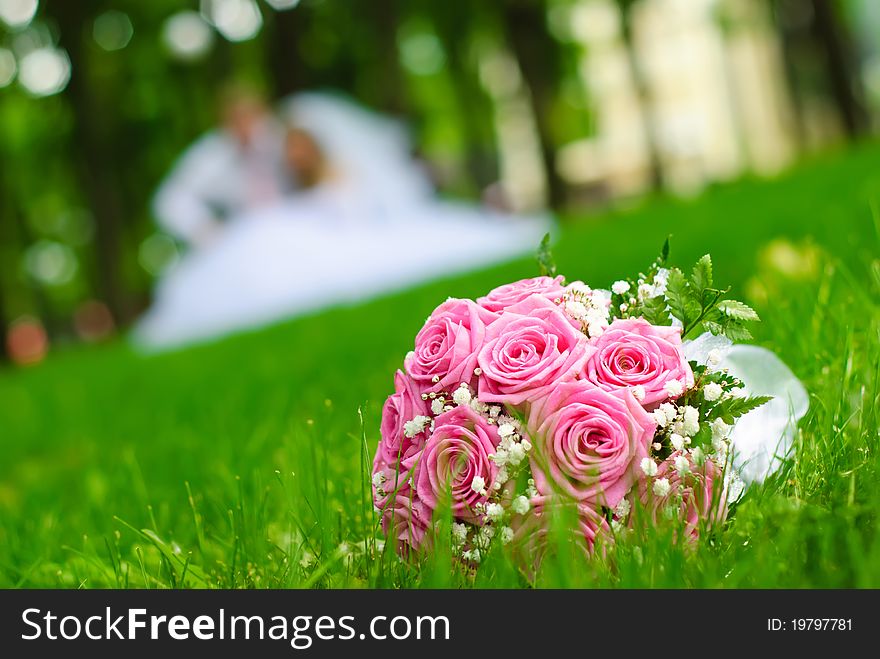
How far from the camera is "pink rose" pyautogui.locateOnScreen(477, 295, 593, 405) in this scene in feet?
5.27

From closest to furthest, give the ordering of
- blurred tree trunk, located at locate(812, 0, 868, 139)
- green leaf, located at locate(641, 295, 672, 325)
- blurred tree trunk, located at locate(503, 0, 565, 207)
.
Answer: green leaf, located at locate(641, 295, 672, 325), blurred tree trunk, located at locate(812, 0, 868, 139), blurred tree trunk, located at locate(503, 0, 565, 207)

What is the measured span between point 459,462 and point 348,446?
1.18 meters

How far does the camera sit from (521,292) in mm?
1830

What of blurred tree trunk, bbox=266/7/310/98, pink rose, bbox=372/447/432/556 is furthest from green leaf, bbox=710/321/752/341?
blurred tree trunk, bbox=266/7/310/98

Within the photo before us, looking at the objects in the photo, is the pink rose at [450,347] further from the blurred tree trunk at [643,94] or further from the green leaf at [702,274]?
the blurred tree trunk at [643,94]

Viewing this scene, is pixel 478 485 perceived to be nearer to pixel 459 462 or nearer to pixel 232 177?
pixel 459 462

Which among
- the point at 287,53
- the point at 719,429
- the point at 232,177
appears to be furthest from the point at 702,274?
the point at 287,53

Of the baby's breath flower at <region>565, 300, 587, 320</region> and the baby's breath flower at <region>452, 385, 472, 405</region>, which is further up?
the baby's breath flower at <region>565, 300, 587, 320</region>

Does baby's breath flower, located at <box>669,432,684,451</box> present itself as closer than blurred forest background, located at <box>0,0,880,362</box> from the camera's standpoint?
Yes

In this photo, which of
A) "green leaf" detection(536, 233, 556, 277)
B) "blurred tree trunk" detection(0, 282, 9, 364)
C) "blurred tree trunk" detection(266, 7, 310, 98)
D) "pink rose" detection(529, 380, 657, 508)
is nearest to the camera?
"pink rose" detection(529, 380, 657, 508)

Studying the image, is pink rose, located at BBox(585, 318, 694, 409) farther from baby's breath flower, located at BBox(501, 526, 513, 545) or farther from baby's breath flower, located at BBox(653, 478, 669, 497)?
baby's breath flower, located at BBox(501, 526, 513, 545)

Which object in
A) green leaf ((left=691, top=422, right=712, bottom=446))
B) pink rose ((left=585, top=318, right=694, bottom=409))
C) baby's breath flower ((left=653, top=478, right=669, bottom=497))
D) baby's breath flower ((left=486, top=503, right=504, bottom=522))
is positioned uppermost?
pink rose ((left=585, top=318, right=694, bottom=409))
